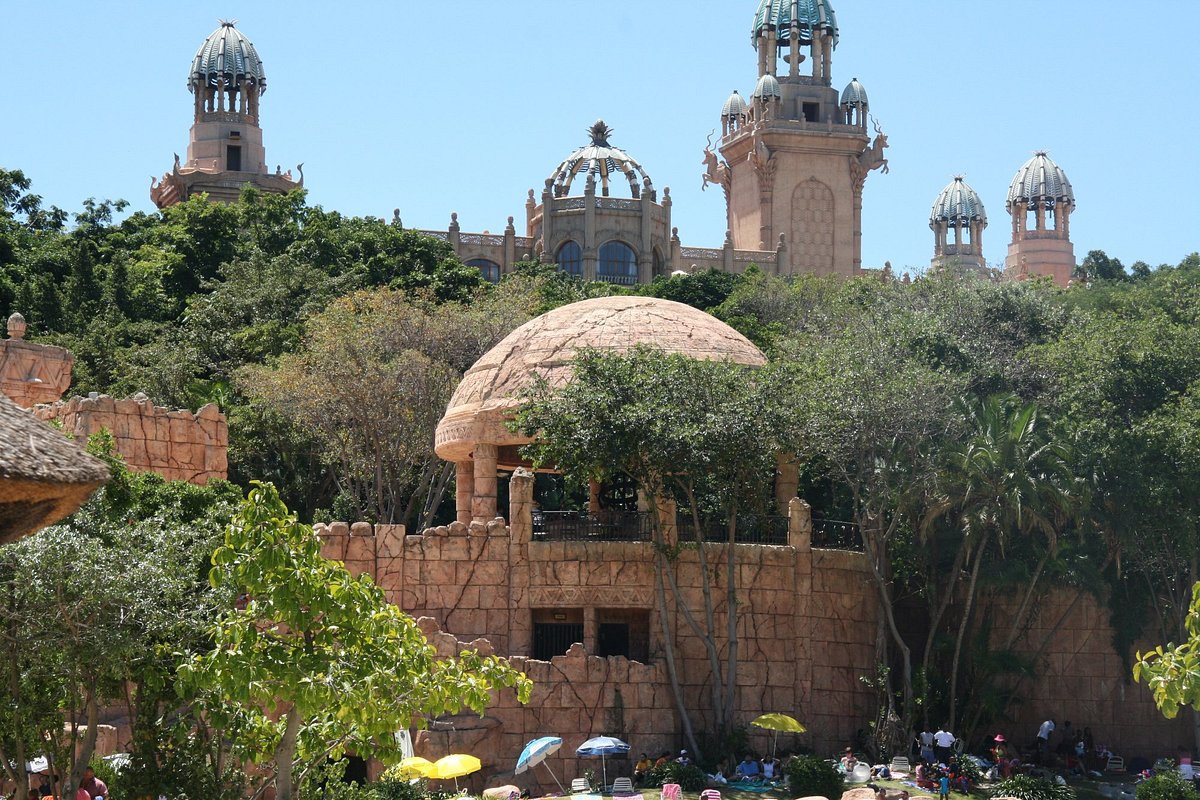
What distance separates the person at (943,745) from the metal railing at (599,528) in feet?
19.3

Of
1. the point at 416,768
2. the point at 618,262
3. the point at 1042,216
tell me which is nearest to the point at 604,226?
the point at 618,262

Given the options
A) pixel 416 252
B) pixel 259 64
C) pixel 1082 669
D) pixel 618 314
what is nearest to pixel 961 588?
pixel 1082 669

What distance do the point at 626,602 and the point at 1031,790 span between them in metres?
7.36

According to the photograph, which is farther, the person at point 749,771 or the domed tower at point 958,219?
the domed tower at point 958,219

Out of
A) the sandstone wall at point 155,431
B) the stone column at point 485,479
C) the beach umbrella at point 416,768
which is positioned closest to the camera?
the beach umbrella at point 416,768

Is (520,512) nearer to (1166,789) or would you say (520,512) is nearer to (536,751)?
(536,751)

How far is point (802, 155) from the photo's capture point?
287 ft

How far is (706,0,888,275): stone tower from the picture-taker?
284 feet

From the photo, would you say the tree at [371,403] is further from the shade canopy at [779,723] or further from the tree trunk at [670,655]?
the shade canopy at [779,723]

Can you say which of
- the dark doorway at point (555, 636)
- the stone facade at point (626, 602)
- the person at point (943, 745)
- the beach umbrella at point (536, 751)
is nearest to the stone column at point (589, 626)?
the stone facade at point (626, 602)

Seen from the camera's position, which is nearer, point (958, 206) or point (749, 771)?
point (749, 771)

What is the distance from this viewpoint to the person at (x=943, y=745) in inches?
1340

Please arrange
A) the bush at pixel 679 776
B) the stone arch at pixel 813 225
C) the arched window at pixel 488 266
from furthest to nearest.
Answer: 1. the stone arch at pixel 813 225
2. the arched window at pixel 488 266
3. the bush at pixel 679 776

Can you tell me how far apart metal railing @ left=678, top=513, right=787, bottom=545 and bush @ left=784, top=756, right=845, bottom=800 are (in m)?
5.17
